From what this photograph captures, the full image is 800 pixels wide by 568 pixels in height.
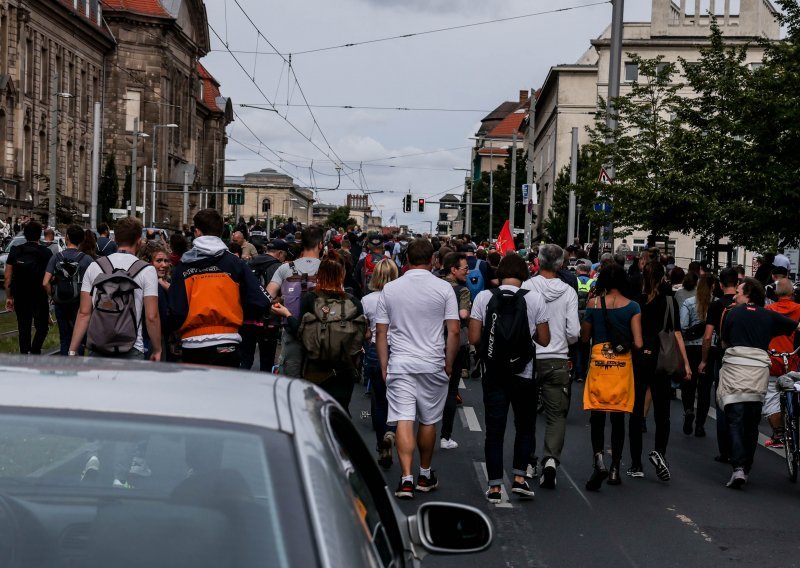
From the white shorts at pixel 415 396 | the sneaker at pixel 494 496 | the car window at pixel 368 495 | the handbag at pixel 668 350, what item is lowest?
the sneaker at pixel 494 496

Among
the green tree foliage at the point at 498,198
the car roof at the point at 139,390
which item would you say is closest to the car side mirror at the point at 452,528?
the car roof at the point at 139,390

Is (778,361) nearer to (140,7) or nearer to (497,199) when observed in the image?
(140,7)

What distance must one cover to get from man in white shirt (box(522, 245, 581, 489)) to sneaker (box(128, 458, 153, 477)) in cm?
704

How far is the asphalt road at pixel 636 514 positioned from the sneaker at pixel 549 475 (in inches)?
2.5

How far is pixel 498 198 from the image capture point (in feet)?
356

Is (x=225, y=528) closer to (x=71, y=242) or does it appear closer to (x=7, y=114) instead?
A: (x=71, y=242)

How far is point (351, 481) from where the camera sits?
295 centimetres

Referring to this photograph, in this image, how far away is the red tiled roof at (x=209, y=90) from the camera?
415ft

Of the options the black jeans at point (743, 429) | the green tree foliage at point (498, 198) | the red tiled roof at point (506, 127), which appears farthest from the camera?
the red tiled roof at point (506, 127)

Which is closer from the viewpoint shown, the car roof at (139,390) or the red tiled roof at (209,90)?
the car roof at (139,390)

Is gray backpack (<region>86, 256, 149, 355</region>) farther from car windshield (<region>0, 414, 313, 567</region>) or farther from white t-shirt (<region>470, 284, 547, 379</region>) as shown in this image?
car windshield (<region>0, 414, 313, 567</region>)

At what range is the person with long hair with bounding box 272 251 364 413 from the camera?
31.6 feet

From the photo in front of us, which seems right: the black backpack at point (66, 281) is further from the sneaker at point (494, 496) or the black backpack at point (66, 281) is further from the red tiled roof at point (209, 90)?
the red tiled roof at point (209, 90)

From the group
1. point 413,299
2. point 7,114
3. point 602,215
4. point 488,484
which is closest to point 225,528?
point 413,299
